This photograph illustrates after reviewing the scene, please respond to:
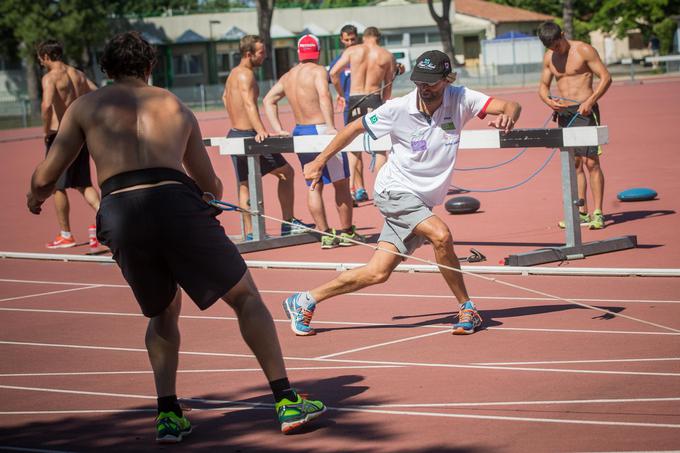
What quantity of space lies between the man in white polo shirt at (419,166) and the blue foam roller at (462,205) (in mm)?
6000

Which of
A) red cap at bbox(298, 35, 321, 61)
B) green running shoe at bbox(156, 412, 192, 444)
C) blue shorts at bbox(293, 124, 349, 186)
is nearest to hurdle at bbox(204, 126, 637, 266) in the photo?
blue shorts at bbox(293, 124, 349, 186)

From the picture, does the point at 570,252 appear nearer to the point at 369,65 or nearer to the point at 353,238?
the point at 353,238

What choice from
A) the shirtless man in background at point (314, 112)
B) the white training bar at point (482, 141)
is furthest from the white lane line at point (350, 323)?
the shirtless man in background at point (314, 112)

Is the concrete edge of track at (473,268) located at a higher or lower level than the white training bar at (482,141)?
lower

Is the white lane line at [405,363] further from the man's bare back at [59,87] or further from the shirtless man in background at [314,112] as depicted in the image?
the man's bare back at [59,87]

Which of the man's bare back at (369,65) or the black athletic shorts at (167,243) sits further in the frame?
the man's bare back at (369,65)

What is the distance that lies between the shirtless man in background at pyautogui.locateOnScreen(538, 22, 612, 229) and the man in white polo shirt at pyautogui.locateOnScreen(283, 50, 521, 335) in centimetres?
453

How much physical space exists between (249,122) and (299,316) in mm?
5310

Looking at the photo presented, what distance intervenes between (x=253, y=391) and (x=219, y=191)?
138 centimetres

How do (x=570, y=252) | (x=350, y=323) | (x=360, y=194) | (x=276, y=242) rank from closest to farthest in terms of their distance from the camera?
(x=350, y=323) → (x=570, y=252) → (x=276, y=242) → (x=360, y=194)

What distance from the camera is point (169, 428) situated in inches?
212

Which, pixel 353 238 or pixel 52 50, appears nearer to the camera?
pixel 353 238

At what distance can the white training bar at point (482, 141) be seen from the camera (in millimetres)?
9711

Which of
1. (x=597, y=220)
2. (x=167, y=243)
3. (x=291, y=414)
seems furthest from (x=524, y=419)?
(x=597, y=220)
